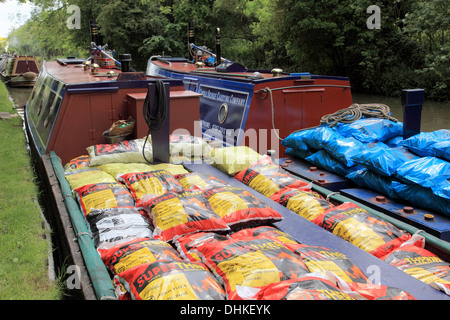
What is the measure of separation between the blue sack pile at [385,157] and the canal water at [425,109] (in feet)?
31.0

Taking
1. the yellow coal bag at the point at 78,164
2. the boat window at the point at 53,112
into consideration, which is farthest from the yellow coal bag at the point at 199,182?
the boat window at the point at 53,112

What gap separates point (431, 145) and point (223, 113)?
343 centimetres

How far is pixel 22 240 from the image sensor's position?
4066mm

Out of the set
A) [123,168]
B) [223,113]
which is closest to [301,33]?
[223,113]

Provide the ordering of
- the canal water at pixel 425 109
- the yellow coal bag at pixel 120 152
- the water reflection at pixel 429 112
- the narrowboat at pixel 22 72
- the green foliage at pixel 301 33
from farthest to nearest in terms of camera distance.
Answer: the narrowboat at pixel 22 72 → the green foliage at pixel 301 33 → the canal water at pixel 425 109 → the water reflection at pixel 429 112 → the yellow coal bag at pixel 120 152

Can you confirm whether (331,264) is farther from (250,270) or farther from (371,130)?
(371,130)

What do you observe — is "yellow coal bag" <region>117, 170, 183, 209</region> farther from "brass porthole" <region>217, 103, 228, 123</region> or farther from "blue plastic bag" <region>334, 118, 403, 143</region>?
"brass porthole" <region>217, 103, 228, 123</region>

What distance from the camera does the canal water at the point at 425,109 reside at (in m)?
14.1

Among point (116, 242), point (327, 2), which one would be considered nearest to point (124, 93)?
point (116, 242)

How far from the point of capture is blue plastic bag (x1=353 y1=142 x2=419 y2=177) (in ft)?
13.2

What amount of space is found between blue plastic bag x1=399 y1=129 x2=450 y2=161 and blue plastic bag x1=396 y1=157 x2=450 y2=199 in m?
0.20

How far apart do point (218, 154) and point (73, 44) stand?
26.1 meters

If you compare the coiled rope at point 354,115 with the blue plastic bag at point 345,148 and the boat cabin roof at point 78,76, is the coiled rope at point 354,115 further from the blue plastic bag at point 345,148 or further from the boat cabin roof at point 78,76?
the boat cabin roof at point 78,76
